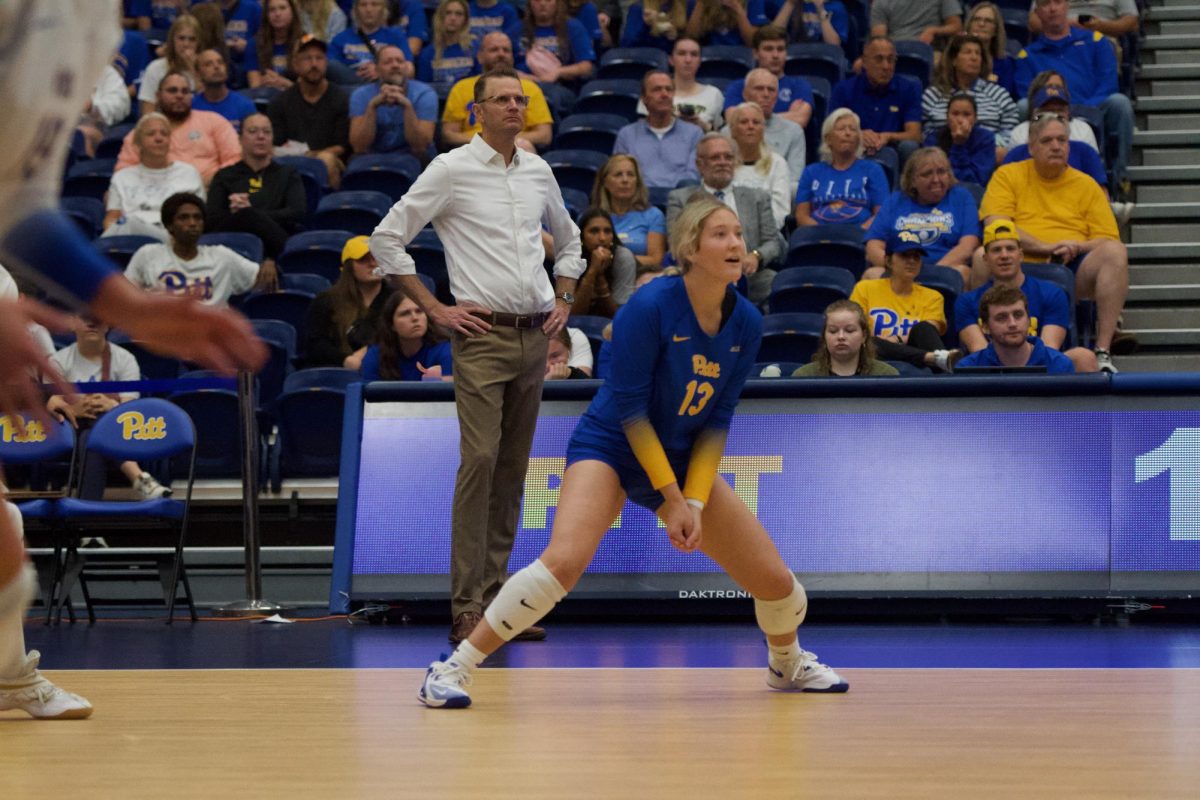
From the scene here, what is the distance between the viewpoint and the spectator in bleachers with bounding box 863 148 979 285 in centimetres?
1068

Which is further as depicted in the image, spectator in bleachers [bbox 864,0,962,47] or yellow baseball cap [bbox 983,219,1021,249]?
spectator in bleachers [bbox 864,0,962,47]

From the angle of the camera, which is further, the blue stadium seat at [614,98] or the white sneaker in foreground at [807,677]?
the blue stadium seat at [614,98]

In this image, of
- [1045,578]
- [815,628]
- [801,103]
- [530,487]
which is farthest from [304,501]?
[801,103]

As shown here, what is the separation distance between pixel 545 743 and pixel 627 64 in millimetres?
9965

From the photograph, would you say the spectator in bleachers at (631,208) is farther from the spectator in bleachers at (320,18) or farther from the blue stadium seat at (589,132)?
the spectator in bleachers at (320,18)

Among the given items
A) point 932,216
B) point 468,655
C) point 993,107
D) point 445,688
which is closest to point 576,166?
point 932,216

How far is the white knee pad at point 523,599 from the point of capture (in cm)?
532

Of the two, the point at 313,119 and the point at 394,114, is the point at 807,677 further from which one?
the point at 313,119

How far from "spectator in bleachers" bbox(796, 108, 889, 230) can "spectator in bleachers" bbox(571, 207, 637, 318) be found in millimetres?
1709

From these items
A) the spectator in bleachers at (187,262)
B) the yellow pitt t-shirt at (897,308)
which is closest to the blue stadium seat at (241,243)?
the spectator in bleachers at (187,262)

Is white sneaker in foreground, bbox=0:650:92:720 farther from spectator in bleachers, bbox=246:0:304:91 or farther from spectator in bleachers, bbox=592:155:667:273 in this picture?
spectator in bleachers, bbox=246:0:304:91

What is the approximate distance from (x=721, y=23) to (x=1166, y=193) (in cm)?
375

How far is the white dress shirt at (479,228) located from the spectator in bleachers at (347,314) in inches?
107

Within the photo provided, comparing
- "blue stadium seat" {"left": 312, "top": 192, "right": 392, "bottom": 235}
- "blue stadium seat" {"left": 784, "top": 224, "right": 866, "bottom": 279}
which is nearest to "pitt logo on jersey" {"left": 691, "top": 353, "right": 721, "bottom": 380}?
"blue stadium seat" {"left": 784, "top": 224, "right": 866, "bottom": 279}
